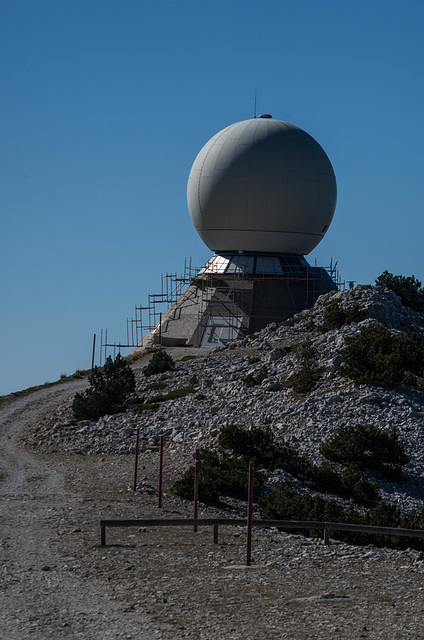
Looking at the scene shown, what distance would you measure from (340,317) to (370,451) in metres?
14.8

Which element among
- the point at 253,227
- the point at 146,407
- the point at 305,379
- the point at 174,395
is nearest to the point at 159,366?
the point at 174,395

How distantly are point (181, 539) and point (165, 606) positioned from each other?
414cm

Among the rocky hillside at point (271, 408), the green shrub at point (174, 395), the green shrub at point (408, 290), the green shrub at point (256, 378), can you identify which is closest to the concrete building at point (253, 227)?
the green shrub at point (408, 290)

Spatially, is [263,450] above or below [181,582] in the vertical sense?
above

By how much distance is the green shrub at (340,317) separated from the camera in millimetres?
34969

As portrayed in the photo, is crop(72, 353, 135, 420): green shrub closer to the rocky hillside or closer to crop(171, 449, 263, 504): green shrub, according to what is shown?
the rocky hillside

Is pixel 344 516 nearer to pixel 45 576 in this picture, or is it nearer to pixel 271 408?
pixel 45 576

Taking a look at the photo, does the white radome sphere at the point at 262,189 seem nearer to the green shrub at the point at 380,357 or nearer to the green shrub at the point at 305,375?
the green shrub at the point at 305,375

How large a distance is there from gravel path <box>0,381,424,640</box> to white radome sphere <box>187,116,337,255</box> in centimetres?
3735

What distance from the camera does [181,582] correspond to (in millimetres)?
10133

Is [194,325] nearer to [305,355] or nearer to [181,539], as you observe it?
[305,355]

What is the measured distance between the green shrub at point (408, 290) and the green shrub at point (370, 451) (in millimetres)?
25380

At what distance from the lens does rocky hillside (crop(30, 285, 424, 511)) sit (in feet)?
75.5

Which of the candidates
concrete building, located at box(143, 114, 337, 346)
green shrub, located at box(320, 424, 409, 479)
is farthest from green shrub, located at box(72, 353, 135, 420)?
concrete building, located at box(143, 114, 337, 346)
